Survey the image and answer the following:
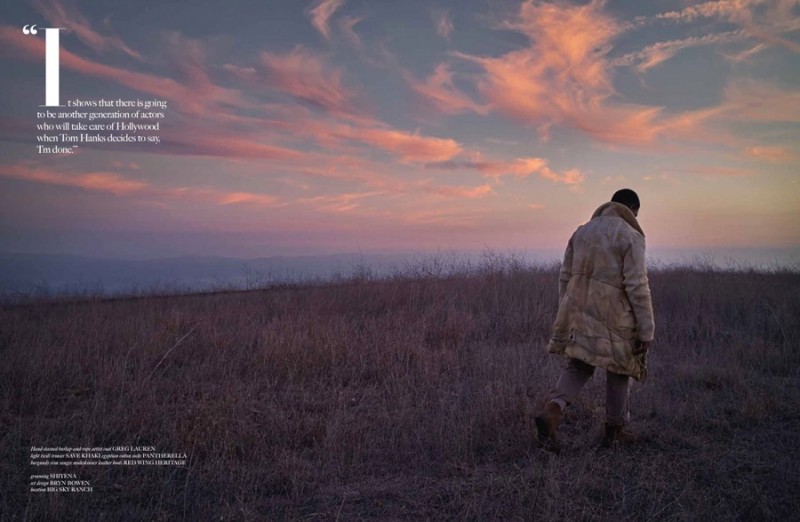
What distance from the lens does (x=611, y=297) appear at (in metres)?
4.81

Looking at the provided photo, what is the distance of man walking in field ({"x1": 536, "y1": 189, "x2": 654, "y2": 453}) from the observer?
4.73 metres

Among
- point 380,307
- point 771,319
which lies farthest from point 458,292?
point 771,319

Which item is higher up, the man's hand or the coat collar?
the coat collar

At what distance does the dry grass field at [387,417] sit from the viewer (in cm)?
410

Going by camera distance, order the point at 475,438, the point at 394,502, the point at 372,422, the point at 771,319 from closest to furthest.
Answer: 1. the point at 394,502
2. the point at 475,438
3. the point at 372,422
4. the point at 771,319

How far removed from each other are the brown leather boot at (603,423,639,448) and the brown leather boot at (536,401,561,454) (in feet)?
1.70

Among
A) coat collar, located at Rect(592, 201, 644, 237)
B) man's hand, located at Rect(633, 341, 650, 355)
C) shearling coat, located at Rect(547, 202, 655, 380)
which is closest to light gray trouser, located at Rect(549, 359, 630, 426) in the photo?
shearling coat, located at Rect(547, 202, 655, 380)

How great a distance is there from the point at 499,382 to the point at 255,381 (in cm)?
326

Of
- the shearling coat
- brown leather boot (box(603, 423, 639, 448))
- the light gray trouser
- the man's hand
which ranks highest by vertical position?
the shearling coat

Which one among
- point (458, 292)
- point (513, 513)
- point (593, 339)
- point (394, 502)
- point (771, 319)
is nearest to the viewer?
point (513, 513)

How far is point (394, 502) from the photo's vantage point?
13.7 feet

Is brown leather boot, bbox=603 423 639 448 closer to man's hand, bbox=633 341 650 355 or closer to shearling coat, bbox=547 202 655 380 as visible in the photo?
shearling coat, bbox=547 202 655 380

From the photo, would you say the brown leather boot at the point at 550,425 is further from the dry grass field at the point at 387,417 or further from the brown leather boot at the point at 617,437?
the brown leather boot at the point at 617,437

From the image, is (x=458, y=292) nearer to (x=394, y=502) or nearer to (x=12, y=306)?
(x=394, y=502)
